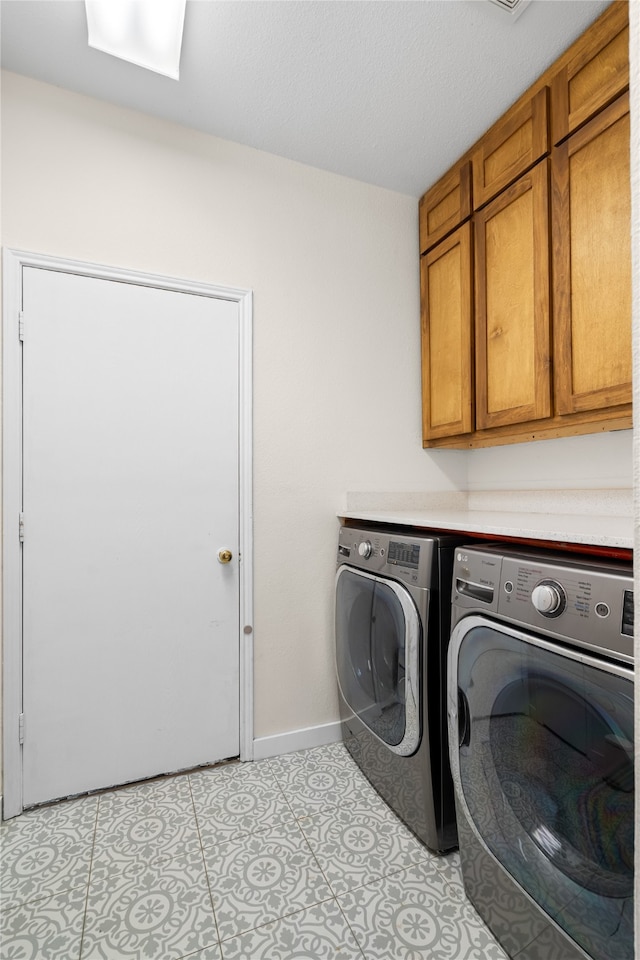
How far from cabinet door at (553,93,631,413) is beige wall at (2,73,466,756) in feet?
2.68

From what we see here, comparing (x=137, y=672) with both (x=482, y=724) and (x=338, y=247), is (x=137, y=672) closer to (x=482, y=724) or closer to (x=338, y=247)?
(x=482, y=724)

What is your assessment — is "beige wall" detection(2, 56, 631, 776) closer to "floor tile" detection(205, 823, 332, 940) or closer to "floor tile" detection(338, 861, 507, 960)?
"floor tile" detection(205, 823, 332, 940)

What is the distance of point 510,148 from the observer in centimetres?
177

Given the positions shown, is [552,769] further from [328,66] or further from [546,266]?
[328,66]

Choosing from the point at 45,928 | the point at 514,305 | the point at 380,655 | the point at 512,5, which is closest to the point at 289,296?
the point at 514,305

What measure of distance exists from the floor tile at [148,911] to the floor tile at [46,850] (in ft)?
0.29

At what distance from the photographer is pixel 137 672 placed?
1782 millimetres

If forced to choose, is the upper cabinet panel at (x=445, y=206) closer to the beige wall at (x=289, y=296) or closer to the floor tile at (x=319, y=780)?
the beige wall at (x=289, y=296)

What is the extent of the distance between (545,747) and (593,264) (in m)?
1.40

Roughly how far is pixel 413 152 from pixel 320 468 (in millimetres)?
1418

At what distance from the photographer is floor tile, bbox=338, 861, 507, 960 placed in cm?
113

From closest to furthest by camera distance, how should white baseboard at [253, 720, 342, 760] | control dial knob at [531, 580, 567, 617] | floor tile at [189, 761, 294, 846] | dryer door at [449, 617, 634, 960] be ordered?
dryer door at [449, 617, 634, 960], control dial knob at [531, 580, 567, 617], floor tile at [189, 761, 294, 846], white baseboard at [253, 720, 342, 760]

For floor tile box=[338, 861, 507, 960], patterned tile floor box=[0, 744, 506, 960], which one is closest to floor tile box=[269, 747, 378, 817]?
patterned tile floor box=[0, 744, 506, 960]

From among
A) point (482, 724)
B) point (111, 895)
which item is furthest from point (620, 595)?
point (111, 895)
